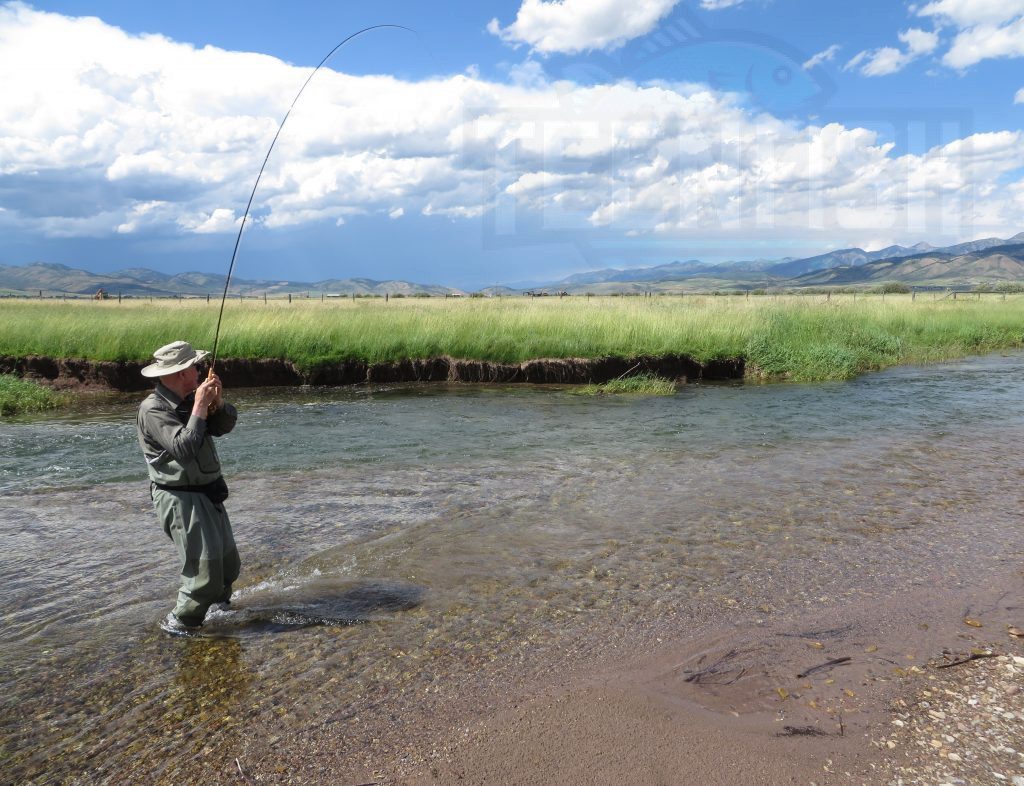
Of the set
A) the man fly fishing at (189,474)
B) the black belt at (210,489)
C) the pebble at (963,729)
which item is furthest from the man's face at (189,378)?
the pebble at (963,729)

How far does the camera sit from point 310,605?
5.86 meters

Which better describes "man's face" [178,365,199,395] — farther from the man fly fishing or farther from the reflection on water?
the reflection on water

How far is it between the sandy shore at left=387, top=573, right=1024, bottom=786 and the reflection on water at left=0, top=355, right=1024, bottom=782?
53cm

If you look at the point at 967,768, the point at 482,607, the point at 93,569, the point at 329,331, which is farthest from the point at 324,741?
the point at 329,331

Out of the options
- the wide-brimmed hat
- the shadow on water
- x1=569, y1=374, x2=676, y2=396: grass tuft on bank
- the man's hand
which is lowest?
the shadow on water

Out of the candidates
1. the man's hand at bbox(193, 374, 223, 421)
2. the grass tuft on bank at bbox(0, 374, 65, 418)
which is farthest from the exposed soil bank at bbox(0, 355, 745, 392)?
the man's hand at bbox(193, 374, 223, 421)

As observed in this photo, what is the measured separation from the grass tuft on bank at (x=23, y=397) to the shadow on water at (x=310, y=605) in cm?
1198

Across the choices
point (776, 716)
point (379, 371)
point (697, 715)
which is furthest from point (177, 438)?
point (379, 371)

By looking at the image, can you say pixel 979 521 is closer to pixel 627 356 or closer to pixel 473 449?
pixel 473 449

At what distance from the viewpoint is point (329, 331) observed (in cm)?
2078

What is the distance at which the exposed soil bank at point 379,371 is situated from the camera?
18.4 m

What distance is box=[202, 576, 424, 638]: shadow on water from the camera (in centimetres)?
546

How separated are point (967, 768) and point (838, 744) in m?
0.58

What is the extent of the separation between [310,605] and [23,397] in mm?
13244
